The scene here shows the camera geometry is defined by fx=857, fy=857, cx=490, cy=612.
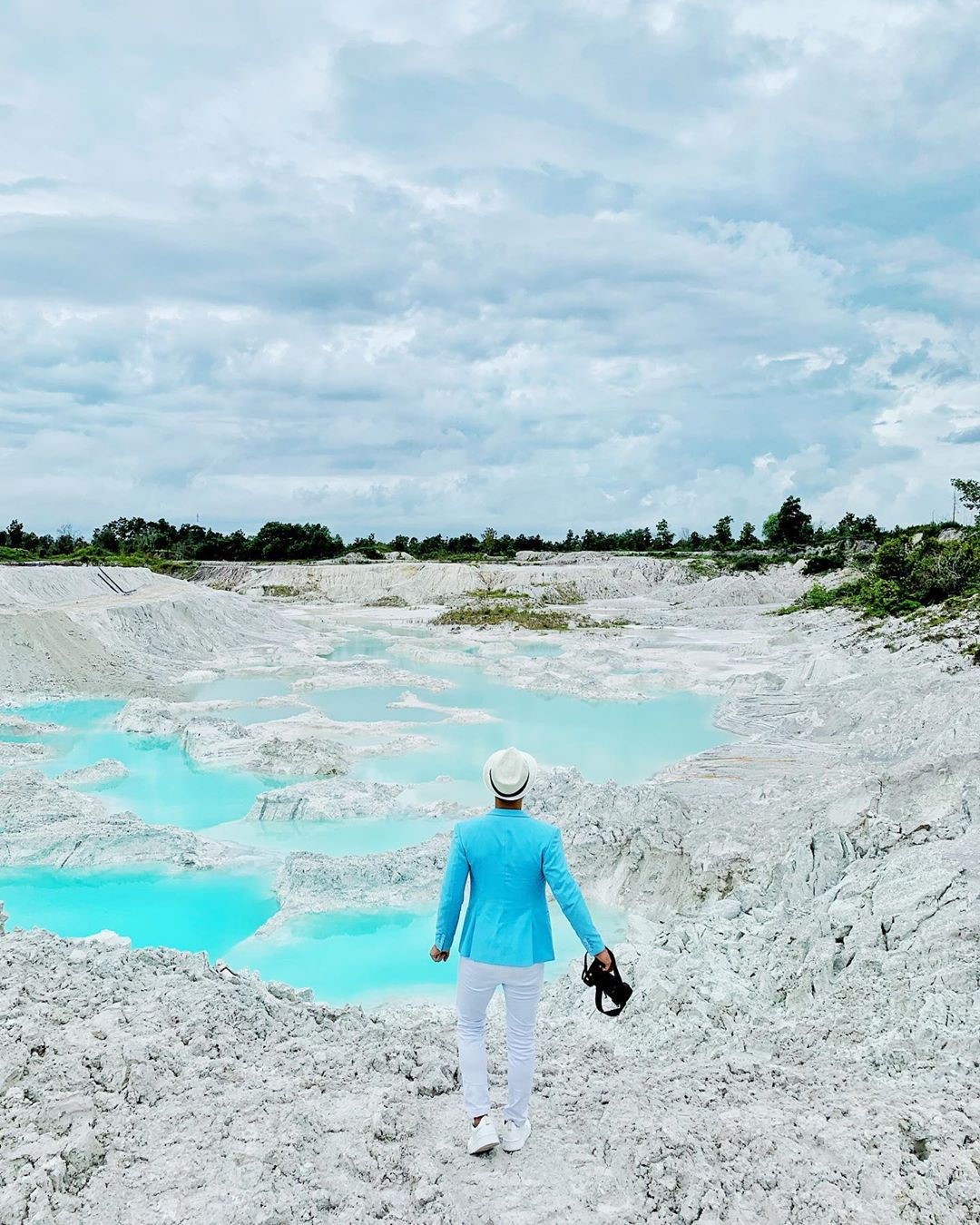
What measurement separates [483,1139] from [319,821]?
8574 mm

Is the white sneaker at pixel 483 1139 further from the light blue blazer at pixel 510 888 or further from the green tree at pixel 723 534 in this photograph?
the green tree at pixel 723 534

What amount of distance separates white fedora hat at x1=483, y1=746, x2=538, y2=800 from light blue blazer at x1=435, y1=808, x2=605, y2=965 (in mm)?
94

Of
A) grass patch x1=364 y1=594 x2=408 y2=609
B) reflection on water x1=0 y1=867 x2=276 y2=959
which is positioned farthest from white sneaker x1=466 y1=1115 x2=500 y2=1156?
grass patch x1=364 y1=594 x2=408 y2=609

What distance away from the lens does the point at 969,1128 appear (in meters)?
3.71

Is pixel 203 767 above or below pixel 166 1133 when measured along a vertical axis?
below

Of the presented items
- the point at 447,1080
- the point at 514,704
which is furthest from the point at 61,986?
the point at 514,704

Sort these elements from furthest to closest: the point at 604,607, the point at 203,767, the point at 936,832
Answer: the point at 604,607, the point at 203,767, the point at 936,832

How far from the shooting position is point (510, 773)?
11.8ft

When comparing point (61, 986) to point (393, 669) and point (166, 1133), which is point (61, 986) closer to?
point (166, 1133)

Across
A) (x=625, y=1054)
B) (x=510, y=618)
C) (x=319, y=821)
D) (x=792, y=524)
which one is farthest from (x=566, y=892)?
(x=792, y=524)

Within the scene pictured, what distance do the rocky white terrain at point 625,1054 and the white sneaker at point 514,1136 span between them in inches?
2.2

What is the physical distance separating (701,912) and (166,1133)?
480 centimetres

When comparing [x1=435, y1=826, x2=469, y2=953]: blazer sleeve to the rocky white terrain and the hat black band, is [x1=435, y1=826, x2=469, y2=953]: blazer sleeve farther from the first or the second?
the rocky white terrain

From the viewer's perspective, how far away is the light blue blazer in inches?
138
